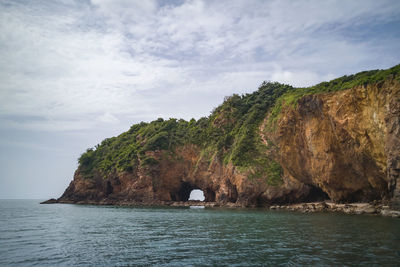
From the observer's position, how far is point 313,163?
4266 cm

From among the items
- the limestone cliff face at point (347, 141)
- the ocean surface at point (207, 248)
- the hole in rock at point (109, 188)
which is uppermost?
the limestone cliff face at point (347, 141)

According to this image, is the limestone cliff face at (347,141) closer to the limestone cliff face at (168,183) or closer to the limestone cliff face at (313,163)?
Answer: the limestone cliff face at (313,163)

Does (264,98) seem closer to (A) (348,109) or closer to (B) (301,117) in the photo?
(B) (301,117)

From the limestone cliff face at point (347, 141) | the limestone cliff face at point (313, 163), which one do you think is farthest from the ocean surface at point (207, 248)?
the limestone cliff face at point (313, 163)

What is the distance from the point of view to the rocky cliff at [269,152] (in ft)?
108

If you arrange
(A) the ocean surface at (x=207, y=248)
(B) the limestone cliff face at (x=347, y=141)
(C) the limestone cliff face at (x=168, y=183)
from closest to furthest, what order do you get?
(A) the ocean surface at (x=207, y=248) → (B) the limestone cliff face at (x=347, y=141) → (C) the limestone cliff face at (x=168, y=183)

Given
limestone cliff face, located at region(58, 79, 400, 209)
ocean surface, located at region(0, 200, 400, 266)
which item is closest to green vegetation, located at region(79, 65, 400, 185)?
limestone cliff face, located at region(58, 79, 400, 209)

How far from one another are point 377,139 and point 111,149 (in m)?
70.9

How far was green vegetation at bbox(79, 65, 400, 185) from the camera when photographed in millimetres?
52656

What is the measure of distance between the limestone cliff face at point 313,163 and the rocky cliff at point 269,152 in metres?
0.13

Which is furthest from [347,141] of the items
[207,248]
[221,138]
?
[221,138]

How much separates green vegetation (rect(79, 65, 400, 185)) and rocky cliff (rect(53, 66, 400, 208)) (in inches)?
9.5

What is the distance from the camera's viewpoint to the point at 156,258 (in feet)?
40.2

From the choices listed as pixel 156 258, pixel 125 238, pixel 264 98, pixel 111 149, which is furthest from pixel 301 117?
pixel 111 149
